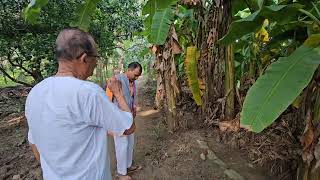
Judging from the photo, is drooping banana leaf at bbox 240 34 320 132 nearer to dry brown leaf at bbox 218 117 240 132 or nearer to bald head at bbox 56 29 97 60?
bald head at bbox 56 29 97 60

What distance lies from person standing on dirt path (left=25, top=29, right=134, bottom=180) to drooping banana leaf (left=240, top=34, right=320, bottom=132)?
1.09 metres

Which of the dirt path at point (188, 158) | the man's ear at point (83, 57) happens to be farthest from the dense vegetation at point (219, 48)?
the man's ear at point (83, 57)

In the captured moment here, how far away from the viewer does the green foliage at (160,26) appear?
15.9ft

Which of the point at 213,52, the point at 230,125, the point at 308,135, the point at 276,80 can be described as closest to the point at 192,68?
the point at 213,52

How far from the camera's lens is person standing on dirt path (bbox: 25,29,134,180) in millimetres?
1789

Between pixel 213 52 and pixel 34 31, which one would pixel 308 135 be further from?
pixel 34 31

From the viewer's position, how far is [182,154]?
17.3 ft

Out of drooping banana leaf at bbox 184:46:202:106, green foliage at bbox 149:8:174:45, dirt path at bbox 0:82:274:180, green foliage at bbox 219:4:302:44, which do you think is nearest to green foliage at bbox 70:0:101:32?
green foliage at bbox 149:8:174:45

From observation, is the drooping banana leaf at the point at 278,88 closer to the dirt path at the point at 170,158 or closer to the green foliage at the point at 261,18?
the green foliage at the point at 261,18

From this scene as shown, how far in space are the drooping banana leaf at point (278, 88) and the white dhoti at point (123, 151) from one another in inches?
74.1

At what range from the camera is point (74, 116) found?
1811mm

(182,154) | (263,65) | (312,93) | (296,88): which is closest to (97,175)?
(296,88)

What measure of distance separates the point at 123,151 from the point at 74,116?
256 centimetres

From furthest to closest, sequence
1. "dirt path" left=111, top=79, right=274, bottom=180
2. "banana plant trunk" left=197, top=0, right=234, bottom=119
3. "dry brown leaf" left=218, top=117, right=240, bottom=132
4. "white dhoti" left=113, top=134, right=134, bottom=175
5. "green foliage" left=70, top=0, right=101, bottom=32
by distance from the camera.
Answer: "dry brown leaf" left=218, top=117, right=240, bottom=132 → "banana plant trunk" left=197, top=0, right=234, bottom=119 → "green foliage" left=70, top=0, right=101, bottom=32 → "dirt path" left=111, top=79, right=274, bottom=180 → "white dhoti" left=113, top=134, right=134, bottom=175
